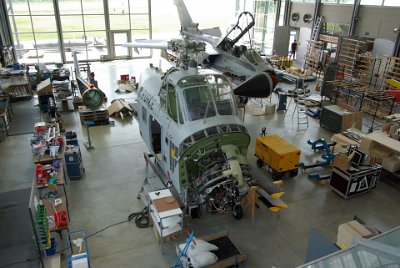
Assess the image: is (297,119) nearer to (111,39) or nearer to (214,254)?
(214,254)

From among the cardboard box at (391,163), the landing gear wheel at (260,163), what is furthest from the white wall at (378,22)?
the landing gear wheel at (260,163)

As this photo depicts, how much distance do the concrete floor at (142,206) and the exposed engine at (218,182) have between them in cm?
76

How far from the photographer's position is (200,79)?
7.83 metres

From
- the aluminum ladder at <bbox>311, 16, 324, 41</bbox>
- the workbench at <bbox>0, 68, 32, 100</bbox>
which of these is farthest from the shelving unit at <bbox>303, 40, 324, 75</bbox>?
the workbench at <bbox>0, 68, 32, 100</bbox>

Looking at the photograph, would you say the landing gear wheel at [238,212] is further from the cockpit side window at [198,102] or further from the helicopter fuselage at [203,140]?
the cockpit side window at [198,102]

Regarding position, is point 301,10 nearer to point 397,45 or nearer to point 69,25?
point 397,45

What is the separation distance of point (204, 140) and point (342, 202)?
4435 millimetres

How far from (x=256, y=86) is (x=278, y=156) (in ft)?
14.5

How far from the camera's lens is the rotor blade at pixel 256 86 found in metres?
12.6

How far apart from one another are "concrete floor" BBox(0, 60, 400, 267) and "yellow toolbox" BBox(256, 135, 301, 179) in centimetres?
40

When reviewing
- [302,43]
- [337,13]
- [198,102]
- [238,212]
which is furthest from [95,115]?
[302,43]

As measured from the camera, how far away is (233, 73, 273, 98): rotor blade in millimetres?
12617

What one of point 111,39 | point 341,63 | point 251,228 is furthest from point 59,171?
point 111,39

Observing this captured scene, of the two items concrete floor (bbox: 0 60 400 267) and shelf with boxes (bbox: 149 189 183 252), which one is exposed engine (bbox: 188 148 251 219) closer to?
shelf with boxes (bbox: 149 189 183 252)
